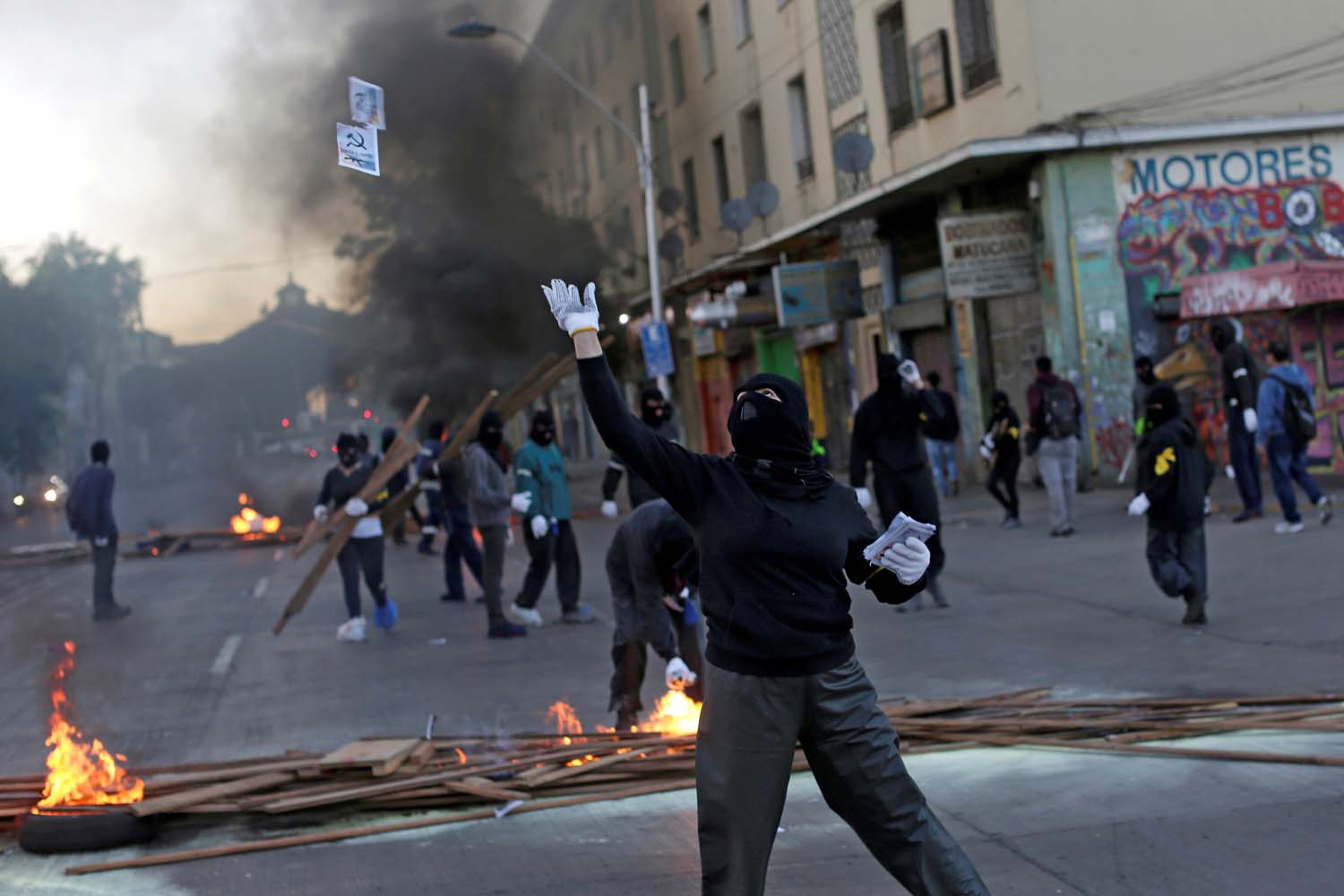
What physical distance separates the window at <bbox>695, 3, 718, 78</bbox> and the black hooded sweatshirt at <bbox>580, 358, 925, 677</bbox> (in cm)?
2841

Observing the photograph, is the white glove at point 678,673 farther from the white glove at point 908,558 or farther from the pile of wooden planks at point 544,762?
the white glove at point 908,558

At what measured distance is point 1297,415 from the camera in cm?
1215

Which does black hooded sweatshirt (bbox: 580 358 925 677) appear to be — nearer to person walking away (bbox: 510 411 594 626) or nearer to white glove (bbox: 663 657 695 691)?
white glove (bbox: 663 657 695 691)

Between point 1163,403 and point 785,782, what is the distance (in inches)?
232

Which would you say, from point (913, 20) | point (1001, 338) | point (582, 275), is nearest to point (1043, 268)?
point (1001, 338)

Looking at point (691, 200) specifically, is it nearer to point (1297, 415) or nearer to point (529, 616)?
point (1297, 415)

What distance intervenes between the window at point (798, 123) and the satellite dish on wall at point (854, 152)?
4.39 metres

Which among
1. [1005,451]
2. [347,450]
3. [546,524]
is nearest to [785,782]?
[546,524]

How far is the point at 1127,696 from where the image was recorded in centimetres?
680

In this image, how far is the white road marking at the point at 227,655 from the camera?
387 inches

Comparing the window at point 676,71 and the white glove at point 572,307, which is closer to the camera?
the white glove at point 572,307

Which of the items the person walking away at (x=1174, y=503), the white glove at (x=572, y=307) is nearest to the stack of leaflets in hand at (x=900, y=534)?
the white glove at (x=572, y=307)

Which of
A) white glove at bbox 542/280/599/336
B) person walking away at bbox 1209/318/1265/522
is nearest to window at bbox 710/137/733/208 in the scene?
person walking away at bbox 1209/318/1265/522

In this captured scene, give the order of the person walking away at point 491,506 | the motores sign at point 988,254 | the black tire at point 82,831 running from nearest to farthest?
the black tire at point 82,831 < the person walking away at point 491,506 < the motores sign at point 988,254
